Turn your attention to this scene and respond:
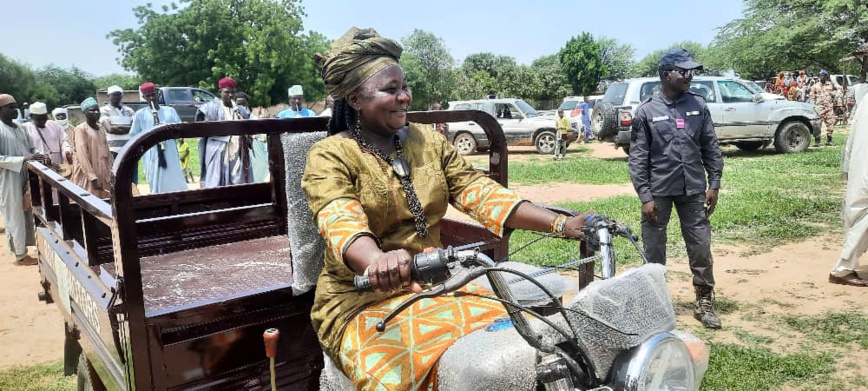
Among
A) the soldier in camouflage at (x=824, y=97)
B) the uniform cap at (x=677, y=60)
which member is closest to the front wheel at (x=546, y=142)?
the soldier in camouflage at (x=824, y=97)

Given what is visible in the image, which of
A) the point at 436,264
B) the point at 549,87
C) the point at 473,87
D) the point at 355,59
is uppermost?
the point at 473,87

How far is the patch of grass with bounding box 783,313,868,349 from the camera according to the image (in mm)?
4305

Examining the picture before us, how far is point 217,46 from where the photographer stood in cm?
3591

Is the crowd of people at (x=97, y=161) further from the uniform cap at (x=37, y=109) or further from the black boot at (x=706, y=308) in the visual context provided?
the black boot at (x=706, y=308)

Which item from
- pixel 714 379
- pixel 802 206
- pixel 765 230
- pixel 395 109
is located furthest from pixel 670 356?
pixel 802 206

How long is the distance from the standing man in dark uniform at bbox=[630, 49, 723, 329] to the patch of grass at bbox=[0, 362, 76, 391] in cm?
391

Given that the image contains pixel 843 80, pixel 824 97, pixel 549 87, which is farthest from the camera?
pixel 549 87

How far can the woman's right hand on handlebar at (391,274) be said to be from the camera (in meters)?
1.49

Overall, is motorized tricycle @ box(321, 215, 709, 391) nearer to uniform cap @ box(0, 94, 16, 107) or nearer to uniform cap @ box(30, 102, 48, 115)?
uniform cap @ box(0, 94, 16, 107)

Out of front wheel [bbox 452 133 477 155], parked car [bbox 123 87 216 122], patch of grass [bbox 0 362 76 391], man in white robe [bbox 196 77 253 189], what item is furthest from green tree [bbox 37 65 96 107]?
patch of grass [bbox 0 362 76 391]

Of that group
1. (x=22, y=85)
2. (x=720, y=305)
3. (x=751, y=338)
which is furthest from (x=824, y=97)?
(x=22, y=85)

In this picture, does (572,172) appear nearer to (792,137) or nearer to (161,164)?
(792,137)

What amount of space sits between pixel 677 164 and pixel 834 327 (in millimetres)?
1613

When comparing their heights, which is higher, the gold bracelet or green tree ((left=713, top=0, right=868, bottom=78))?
green tree ((left=713, top=0, right=868, bottom=78))
